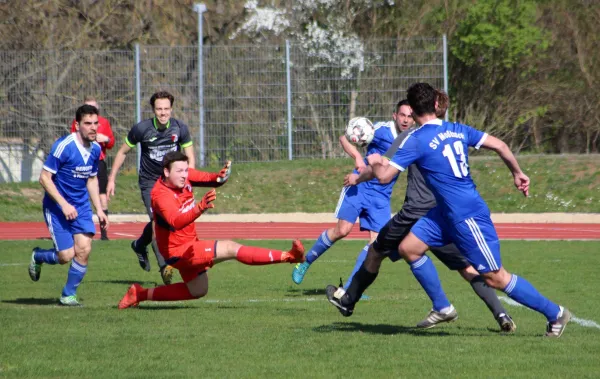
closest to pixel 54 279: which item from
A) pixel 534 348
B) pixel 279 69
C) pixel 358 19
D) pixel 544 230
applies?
pixel 534 348

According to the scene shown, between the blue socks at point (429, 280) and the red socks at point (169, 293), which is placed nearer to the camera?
the blue socks at point (429, 280)

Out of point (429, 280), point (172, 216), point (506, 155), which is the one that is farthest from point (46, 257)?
point (506, 155)

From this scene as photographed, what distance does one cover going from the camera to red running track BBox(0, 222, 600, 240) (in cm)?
1788

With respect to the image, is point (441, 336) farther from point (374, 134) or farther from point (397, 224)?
point (374, 134)

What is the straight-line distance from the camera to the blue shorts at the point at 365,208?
10.2 metres

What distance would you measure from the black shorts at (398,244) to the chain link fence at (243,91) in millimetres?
16736

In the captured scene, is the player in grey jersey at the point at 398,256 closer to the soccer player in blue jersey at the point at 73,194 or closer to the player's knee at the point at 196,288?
the player's knee at the point at 196,288

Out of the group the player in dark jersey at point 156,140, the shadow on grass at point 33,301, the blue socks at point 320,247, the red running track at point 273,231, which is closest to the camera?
the shadow on grass at point 33,301

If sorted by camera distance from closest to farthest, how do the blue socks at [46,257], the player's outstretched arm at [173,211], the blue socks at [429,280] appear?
the blue socks at [429,280], the player's outstretched arm at [173,211], the blue socks at [46,257]

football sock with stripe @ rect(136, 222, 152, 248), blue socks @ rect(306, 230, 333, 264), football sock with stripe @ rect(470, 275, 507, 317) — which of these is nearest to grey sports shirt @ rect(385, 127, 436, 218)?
football sock with stripe @ rect(470, 275, 507, 317)

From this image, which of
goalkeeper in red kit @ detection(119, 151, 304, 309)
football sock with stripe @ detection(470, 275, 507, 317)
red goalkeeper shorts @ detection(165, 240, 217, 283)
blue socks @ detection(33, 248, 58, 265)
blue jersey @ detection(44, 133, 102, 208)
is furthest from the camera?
blue socks @ detection(33, 248, 58, 265)

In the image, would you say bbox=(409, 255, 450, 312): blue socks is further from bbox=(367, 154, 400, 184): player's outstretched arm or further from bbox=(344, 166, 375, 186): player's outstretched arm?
bbox=(367, 154, 400, 184): player's outstretched arm

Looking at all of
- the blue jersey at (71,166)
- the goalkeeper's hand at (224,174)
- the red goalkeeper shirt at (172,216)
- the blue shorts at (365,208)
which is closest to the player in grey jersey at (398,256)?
the goalkeeper's hand at (224,174)

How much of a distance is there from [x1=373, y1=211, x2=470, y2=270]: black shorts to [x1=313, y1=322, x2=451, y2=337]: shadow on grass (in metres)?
0.56
